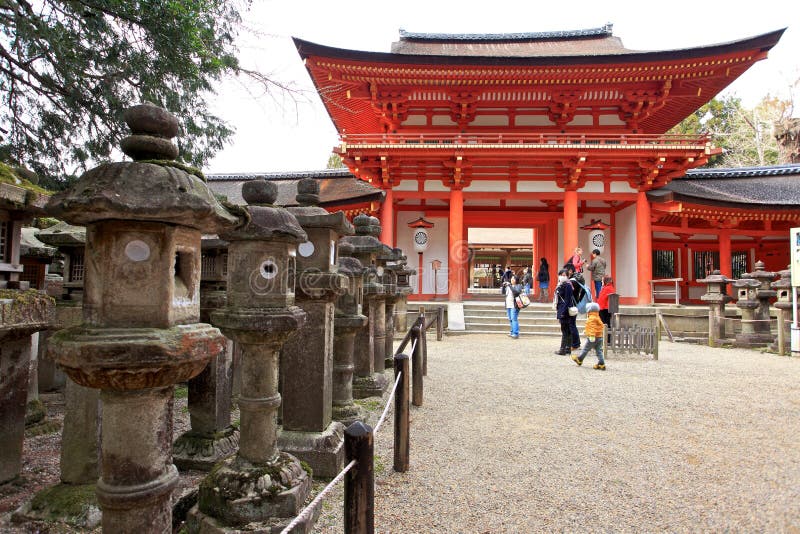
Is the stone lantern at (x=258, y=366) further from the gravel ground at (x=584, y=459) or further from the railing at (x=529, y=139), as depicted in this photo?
the railing at (x=529, y=139)

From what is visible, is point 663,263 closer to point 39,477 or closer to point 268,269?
point 268,269

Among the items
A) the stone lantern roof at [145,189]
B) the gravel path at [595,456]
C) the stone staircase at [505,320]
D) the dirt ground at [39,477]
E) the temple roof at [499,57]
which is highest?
the temple roof at [499,57]

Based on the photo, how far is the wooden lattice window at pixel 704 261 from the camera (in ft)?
56.0

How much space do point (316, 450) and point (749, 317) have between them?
37.2 ft

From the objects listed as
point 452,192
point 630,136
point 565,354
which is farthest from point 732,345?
point 452,192

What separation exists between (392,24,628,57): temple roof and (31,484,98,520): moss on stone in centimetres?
1781

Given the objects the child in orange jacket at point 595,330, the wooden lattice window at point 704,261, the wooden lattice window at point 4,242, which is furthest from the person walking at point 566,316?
the wooden lattice window at point 704,261

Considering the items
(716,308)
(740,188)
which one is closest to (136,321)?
(716,308)

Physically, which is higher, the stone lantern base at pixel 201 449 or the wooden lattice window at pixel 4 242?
the wooden lattice window at pixel 4 242

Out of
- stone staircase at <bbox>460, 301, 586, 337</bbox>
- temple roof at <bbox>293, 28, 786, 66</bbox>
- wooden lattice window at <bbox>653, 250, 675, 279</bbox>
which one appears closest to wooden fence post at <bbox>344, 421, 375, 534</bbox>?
stone staircase at <bbox>460, 301, 586, 337</bbox>

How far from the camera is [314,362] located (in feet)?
10.6

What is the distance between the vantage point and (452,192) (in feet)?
46.2

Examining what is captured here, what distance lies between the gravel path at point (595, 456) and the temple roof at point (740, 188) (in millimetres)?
8448

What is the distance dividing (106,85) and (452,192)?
32.7 ft
